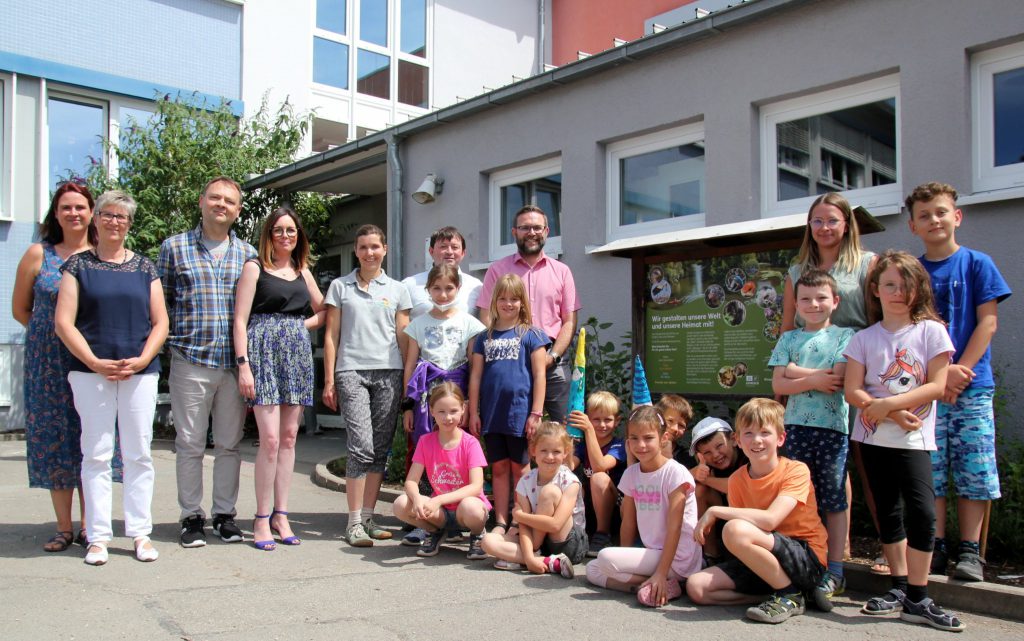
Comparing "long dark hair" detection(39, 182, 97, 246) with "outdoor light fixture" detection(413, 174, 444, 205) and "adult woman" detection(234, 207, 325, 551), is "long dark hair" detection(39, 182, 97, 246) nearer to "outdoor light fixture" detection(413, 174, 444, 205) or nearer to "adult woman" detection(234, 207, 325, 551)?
"adult woman" detection(234, 207, 325, 551)

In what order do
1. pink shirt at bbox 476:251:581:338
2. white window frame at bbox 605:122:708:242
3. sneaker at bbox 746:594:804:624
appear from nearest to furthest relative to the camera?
sneaker at bbox 746:594:804:624, pink shirt at bbox 476:251:581:338, white window frame at bbox 605:122:708:242

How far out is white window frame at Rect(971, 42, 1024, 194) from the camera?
555cm

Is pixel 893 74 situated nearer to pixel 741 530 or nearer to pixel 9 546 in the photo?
pixel 741 530

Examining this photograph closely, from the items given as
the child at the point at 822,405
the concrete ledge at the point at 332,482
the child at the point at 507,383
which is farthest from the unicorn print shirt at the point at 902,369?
the concrete ledge at the point at 332,482

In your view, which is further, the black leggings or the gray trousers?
the gray trousers

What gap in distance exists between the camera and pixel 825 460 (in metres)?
4.20

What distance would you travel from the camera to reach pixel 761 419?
399 centimetres

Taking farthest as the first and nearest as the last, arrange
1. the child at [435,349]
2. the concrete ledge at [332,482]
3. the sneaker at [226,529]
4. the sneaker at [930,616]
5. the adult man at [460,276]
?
the concrete ledge at [332,482] → the adult man at [460,276] → the child at [435,349] → the sneaker at [226,529] → the sneaker at [930,616]

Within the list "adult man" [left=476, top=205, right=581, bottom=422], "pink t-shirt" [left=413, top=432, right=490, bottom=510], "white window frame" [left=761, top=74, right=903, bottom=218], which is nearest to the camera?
"pink t-shirt" [left=413, top=432, right=490, bottom=510]

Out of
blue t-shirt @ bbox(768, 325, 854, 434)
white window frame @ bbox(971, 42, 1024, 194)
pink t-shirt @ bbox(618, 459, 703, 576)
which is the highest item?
white window frame @ bbox(971, 42, 1024, 194)

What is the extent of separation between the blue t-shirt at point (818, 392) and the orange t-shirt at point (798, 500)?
0.29 metres

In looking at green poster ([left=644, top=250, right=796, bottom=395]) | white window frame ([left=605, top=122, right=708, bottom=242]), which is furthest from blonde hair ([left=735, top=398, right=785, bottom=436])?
white window frame ([left=605, top=122, right=708, bottom=242])

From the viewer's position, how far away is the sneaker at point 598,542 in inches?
199

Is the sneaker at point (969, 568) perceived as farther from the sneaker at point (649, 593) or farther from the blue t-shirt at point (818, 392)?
the sneaker at point (649, 593)
